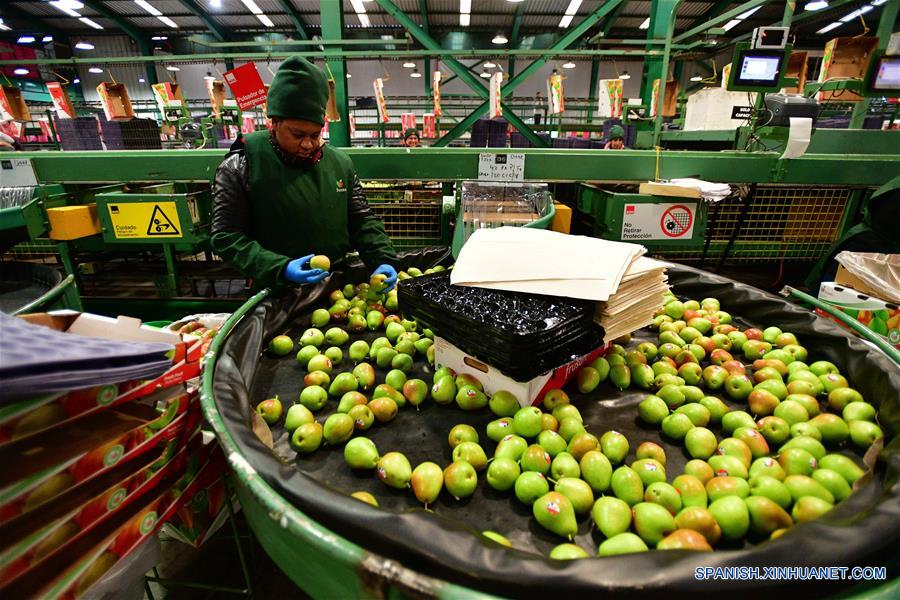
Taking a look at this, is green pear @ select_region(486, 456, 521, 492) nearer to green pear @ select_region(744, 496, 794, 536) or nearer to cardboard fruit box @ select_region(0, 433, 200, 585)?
green pear @ select_region(744, 496, 794, 536)

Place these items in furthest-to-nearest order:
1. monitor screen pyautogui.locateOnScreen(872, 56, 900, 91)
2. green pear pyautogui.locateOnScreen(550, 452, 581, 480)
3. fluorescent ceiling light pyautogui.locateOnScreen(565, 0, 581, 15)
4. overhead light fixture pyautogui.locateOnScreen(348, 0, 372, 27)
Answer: fluorescent ceiling light pyautogui.locateOnScreen(565, 0, 581, 15) → overhead light fixture pyautogui.locateOnScreen(348, 0, 372, 27) → monitor screen pyautogui.locateOnScreen(872, 56, 900, 91) → green pear pyautogui.locateOnScreen(550, 452, 581, 480)

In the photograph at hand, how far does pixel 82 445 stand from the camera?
42.6 inches

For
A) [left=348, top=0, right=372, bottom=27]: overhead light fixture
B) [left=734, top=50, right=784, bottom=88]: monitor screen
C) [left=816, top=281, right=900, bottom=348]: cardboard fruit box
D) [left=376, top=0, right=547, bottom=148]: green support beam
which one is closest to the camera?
[left=816, top=281, right=900, bottom=348]: cardboard fruit box

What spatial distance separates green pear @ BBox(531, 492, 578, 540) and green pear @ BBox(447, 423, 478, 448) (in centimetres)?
33

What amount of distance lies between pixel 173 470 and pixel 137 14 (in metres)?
24.9

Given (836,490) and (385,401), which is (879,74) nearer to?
(836,490)

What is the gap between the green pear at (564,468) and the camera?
4.36 feet

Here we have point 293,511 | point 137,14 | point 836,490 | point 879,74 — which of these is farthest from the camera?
point 137,14

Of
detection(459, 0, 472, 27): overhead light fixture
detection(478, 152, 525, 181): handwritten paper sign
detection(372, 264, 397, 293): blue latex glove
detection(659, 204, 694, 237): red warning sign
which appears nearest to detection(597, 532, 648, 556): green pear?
detection(372, 264, 397, 293): blue latex glove

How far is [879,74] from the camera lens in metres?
4.70

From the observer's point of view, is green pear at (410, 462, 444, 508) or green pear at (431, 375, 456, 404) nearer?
green pear at (410, 462, 444, 508)

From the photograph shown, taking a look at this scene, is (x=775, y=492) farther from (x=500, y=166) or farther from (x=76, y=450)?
(x=500, y=166)

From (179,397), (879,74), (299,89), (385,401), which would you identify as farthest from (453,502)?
(879,74)

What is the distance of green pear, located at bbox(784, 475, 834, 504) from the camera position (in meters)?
1.19
